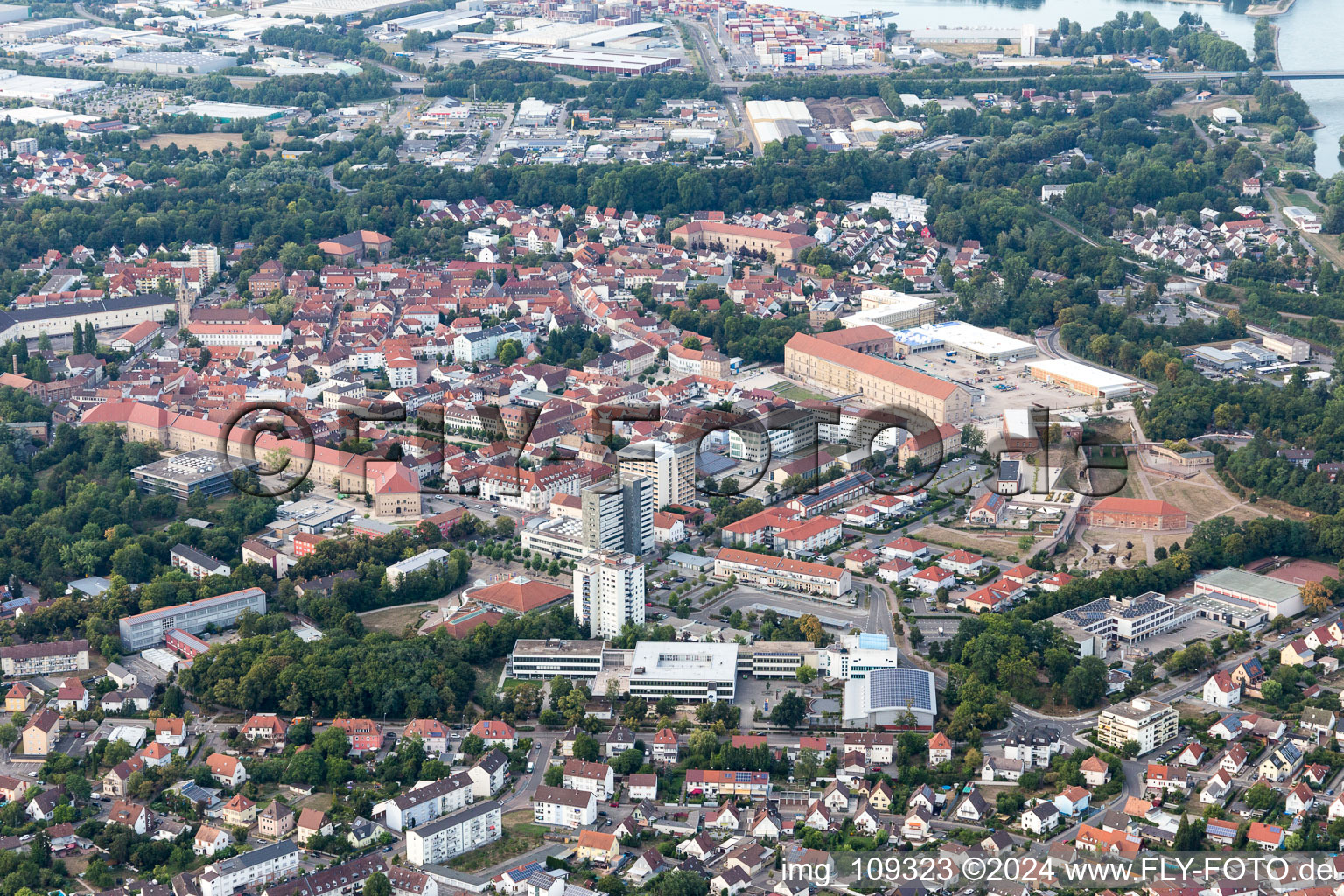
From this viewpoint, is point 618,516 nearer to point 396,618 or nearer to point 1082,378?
point 396,618

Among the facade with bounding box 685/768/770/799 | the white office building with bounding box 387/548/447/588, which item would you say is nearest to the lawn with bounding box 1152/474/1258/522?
the facade with bounding box 685/768/770/799

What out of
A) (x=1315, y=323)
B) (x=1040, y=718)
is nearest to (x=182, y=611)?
(x=1040, y=718)

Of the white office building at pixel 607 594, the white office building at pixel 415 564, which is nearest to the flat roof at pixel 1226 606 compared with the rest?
the white office building at pixel 607 594

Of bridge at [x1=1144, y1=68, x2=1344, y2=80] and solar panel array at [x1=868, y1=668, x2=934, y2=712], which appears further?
bridge at [x1=1144, y1=68, x2=1344, y2=80]

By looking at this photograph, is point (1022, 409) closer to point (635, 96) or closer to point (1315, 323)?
point (1315, 323)

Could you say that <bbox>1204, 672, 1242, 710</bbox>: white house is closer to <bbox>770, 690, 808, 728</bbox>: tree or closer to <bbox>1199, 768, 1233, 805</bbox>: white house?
<bbox>1199, 768, 1233, 805</bbox>: white house

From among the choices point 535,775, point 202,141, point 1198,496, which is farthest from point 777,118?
point 535,775
